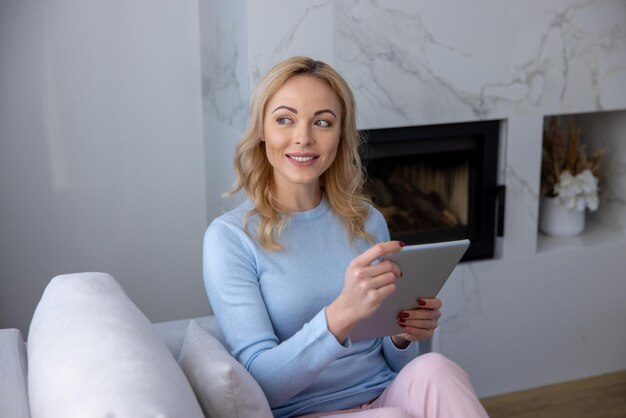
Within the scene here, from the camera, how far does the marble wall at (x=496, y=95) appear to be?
278 centimetres

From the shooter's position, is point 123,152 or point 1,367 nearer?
point 1,367

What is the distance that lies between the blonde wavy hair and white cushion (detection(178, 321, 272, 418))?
15.5 inches

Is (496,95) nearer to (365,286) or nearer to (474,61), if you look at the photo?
(474,61)

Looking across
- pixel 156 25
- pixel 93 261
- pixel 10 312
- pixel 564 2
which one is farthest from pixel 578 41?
pixel 10 312

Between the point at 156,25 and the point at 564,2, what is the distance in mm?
1424

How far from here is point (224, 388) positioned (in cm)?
154

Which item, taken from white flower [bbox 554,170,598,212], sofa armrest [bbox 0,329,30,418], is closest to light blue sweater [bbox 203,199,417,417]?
sofa armrest [bbox 0,329,30,418]

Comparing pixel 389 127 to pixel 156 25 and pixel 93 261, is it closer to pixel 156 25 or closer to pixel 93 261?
pixel 156 25

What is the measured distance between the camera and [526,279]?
10.6 feet

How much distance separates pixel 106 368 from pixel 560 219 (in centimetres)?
245

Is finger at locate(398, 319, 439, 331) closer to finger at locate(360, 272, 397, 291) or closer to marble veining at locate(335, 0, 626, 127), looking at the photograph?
finger at locate(360, 272, 397, 291)

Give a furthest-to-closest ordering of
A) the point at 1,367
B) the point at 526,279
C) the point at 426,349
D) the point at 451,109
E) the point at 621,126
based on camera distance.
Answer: the point at 621,126 < the point at 526,279 < the point at 451,109 < the point at 426,349 < the point at 1,367

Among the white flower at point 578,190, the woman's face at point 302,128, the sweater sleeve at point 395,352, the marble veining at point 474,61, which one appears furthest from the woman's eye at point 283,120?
the white flower at point 578,190

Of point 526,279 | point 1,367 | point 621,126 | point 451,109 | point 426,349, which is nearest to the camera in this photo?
point 1,367
